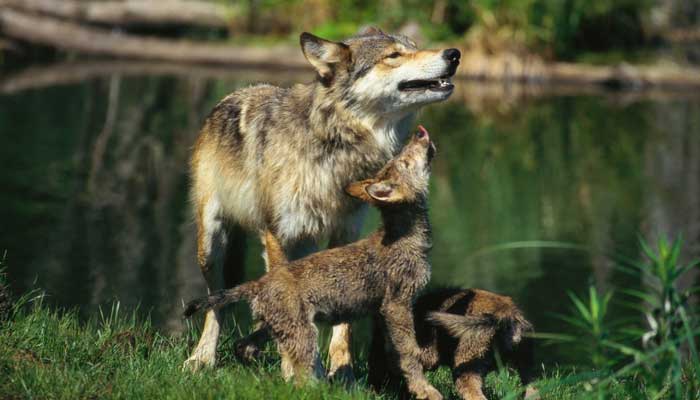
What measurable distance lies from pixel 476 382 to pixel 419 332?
0.45 meters

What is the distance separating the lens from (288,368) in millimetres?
6297

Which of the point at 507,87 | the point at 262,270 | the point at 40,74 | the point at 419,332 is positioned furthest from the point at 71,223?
the point at 507,87

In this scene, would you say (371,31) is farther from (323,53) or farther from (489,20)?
(489,20)

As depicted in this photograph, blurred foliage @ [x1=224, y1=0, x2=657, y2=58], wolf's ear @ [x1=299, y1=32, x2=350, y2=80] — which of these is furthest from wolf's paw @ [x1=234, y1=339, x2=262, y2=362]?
blurred foliage @ [x1=224, y1=0, x2=657, y2=58]

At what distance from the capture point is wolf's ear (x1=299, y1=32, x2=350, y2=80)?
293 inches

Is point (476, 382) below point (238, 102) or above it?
below

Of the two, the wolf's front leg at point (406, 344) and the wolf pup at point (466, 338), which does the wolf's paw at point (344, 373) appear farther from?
the wolf's front leg at point (406, 344)

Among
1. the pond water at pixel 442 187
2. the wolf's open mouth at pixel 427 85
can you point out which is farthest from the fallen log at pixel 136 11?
the wolf's open mouth at pixel 427 85

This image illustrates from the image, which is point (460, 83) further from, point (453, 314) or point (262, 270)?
point (453, 314)

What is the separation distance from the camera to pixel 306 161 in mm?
7496

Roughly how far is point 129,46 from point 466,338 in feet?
94.2

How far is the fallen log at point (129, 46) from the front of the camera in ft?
105

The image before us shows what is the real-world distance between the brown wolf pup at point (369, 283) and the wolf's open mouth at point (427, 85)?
663 mm

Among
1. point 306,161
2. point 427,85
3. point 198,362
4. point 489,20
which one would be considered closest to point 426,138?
point 427,85
